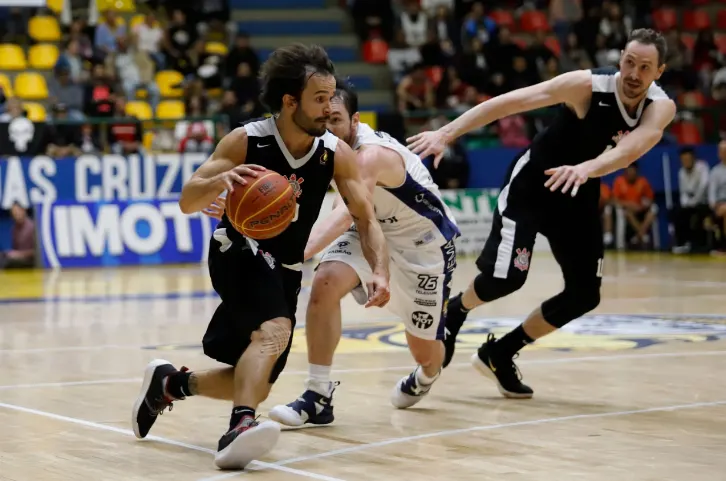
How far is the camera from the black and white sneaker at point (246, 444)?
481cm

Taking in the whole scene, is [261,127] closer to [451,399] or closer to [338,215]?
[338,215]

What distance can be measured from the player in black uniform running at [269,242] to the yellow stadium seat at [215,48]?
16644 millimetres

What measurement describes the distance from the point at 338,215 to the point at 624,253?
1468 centimetres

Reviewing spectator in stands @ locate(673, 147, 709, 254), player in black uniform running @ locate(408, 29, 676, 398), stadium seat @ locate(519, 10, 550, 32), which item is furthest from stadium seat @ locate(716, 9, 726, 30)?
player in black uniform running @ locate(408, 29, 676, 398)

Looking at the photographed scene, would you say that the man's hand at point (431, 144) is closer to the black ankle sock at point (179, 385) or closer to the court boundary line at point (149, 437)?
the black ankle sock at point (179, 385)

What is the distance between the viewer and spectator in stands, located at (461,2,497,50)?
23609 mm

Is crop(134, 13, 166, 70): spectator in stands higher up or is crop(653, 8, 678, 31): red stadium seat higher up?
crop(653, 8, 678, 31): red stadium seat

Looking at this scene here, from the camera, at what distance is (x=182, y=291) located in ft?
45.4

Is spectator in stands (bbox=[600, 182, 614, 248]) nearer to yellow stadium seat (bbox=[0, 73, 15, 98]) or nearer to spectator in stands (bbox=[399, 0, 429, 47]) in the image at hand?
spectator in stands (bbox=[399, 0, 429, 47])

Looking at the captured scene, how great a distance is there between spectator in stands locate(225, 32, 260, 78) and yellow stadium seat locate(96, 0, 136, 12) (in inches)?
90.8

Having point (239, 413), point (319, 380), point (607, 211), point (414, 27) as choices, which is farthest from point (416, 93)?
point (239, 413)

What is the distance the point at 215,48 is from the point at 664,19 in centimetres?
936

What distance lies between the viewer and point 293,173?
5.48 metres

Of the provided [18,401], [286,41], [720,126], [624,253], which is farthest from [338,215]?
[286,41]
